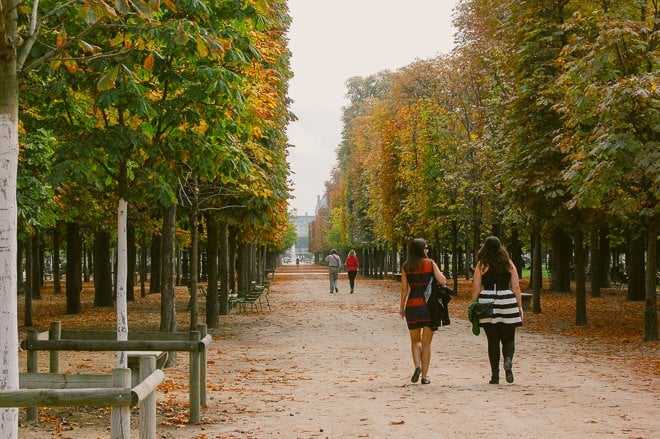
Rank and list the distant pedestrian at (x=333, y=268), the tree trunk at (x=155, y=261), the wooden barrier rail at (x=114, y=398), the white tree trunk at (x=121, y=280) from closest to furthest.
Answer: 1. the wooden barrier rail at (x=114, y=398)
2. the white tree trunk at (x=121, y=280)
3. the tree trunk at (x=155, y=261)
4. the distant pedestrian at (x=333, y=268)

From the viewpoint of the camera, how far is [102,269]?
1256 inches

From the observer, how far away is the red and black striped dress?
1202 cm

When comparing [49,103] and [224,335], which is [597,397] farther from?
[224,335]

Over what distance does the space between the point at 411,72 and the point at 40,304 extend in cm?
2267

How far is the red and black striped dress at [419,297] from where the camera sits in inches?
473

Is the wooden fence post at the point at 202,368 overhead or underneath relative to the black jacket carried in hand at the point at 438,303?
underneath

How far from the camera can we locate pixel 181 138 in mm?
11281

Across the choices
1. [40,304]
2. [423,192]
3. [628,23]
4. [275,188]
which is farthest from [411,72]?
[628,23]

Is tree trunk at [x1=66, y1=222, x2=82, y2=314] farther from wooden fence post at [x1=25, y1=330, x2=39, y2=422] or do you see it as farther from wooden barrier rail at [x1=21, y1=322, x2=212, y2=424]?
wooden fence post at [x1=25, y1=330, x2=39, y2=422]

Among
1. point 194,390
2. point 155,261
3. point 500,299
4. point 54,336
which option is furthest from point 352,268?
point 194,390

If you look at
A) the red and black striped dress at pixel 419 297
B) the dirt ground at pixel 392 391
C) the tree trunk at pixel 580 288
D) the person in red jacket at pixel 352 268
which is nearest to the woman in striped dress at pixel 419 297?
the red and black striped dress at pixel 419 297

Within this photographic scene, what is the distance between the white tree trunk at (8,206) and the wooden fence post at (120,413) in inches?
26.9

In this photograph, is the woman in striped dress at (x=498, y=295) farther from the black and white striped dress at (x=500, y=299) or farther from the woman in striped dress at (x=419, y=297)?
the woman in striped dress at (x=419, y=297)

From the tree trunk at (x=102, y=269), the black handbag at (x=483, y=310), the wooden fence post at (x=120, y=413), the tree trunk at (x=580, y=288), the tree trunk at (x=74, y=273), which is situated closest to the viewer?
the wooden fence post at (x=120, y=413)
